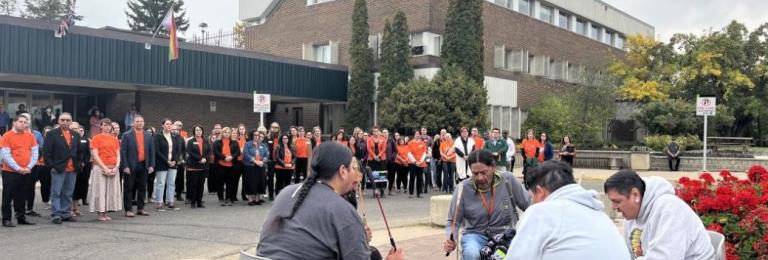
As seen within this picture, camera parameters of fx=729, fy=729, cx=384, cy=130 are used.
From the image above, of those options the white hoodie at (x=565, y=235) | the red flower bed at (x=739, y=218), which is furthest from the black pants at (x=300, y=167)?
the white hoodie at (x=565, y=235)

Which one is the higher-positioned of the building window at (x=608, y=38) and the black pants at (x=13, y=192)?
the building window at (x=608, y=38)

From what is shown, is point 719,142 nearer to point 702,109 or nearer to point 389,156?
point 702,109

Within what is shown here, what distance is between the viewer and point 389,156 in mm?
18781

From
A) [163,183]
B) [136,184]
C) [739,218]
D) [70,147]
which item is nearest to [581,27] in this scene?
[163,183]

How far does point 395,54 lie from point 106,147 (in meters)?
20.7

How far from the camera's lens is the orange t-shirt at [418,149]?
18.6 m

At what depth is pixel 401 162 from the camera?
61.8 ft

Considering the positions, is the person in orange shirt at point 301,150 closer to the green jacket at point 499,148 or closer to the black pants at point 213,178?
the black pants at point 213,178

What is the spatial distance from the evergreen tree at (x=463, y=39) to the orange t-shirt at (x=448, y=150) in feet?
43.2

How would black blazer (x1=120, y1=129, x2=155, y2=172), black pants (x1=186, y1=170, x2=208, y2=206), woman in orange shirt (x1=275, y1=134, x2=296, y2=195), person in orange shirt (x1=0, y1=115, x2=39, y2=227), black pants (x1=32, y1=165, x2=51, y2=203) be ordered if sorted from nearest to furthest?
person in orange shirt (x1=0, y1=115, x2=39, y2=227) < black blazer (x1=120, y1=129, x2=155, y2=172) < black pants (x1=32, y1=165, x2=51, y2=203) < black pants (x1=186, y1=170, x2=208, y2=206) < woman in orange shirt (x1=275, y1=134, x2=296, y2=195)

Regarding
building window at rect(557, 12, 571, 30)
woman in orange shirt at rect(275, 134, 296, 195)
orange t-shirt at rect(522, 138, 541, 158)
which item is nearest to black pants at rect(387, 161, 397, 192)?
woman in orange shirt at rect(275, 134, 296, 195)

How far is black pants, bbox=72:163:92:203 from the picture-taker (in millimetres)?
13325

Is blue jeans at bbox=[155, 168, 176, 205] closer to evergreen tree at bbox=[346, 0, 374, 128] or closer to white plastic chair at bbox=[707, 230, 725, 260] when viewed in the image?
white plastic chair at bbox=[707, 230, 725, 260]

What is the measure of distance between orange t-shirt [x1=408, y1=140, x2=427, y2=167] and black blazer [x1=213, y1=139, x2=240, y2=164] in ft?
16.2
